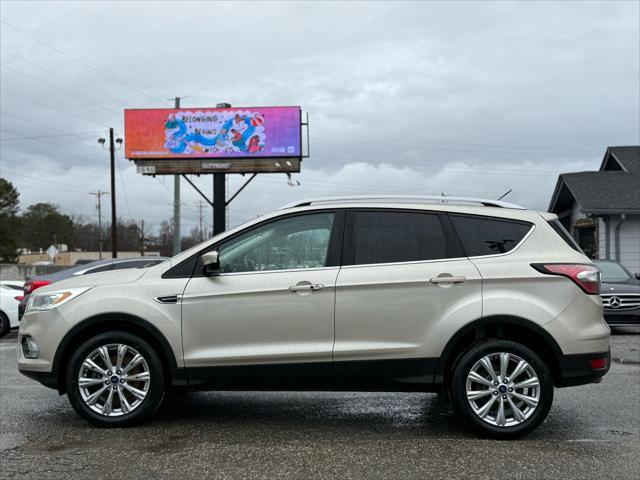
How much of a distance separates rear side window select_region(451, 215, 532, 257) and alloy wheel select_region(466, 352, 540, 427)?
85 centimetres

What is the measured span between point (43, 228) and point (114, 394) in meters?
110

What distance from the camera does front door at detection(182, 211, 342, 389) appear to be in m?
4.95

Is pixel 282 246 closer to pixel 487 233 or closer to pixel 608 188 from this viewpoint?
pixel 487 233

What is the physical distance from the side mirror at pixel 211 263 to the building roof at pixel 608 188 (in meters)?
16.4

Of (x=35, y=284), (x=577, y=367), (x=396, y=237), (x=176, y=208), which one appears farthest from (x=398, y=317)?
(x=176, y=208)

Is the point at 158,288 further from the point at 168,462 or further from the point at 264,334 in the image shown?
the point at 168,462

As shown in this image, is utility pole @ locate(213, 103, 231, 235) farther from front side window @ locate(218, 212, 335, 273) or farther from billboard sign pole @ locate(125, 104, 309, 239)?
front side window @ locate(218, 212, 335, 273)

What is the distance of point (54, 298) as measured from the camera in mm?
5211

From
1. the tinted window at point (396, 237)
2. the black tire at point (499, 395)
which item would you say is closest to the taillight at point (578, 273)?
the black tire at point (499, 395)

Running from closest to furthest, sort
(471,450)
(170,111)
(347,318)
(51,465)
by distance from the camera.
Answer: (51,465) < (471,450) < (347,318) < (170,111)

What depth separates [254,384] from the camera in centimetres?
502

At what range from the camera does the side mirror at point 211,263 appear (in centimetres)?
495

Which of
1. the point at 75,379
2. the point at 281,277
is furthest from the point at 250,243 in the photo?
the point at 75,379

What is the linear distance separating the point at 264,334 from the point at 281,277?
1.56 feet
